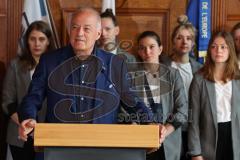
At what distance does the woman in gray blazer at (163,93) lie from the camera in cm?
278

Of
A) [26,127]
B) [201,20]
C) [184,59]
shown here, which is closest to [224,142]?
[184,59]

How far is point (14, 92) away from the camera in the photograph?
10.6ft

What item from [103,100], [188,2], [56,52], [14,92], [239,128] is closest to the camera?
[103,100]

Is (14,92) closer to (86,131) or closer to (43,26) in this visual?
(43,26)

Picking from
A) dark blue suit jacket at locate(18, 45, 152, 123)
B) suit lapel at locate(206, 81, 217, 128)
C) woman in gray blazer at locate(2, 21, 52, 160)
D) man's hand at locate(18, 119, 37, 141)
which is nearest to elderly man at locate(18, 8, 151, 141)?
dark blue suit jacket at locate(18, 45, 152, 123)

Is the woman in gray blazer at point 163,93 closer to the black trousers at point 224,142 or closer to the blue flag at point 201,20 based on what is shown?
the black trousers at point 224,142

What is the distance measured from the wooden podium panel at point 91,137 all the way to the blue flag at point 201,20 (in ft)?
6.78

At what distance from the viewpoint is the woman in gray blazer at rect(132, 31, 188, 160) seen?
9.11 ft

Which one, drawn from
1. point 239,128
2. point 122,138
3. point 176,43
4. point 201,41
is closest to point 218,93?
point 239,128

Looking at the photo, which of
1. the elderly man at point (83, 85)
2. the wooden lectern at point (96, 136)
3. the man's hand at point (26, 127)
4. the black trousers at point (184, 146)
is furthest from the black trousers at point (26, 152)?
the wooden lectern at point (96, 136)

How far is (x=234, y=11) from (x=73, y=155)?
265cm

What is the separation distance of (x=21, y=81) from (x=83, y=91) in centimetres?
129

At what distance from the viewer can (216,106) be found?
299 cm

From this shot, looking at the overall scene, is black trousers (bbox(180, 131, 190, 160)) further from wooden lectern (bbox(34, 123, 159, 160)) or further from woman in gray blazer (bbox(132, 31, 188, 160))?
wooden lectern (bbox(34, 123, 159, 160))
